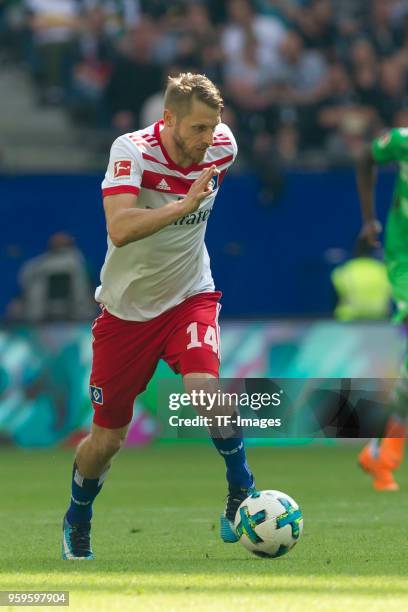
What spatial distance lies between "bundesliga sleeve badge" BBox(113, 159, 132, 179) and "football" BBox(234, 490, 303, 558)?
5.05ft

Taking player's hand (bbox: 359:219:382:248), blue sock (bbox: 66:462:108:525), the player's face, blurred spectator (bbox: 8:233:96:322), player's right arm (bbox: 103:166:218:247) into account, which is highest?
the player's face

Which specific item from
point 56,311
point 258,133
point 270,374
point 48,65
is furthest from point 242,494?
point 48,65

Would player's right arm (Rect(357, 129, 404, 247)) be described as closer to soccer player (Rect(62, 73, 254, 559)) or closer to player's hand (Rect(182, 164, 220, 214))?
soccer player (Rect(62, 73, 254, 559))

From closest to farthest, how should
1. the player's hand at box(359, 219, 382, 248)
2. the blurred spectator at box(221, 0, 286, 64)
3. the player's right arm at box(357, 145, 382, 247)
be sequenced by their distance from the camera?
the player's hand at box(359, 219, 382, 248)
the player's right arm at box(357, 145, 382, 247)
the blurred spectator at box(221, 0, 286, 64)

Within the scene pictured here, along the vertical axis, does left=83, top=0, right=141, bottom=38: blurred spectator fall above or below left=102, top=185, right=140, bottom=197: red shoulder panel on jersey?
below

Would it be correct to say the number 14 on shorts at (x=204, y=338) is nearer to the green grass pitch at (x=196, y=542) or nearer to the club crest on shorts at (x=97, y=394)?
the club crest on shorts at (x=97, y=394)

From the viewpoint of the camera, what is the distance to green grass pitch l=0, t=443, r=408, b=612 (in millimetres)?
5809

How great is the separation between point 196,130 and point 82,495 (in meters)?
1.75

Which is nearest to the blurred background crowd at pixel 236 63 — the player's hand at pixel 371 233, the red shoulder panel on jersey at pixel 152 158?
the player's hand at pixel 371 233

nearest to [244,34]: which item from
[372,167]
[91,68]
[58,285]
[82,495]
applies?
[91,68]

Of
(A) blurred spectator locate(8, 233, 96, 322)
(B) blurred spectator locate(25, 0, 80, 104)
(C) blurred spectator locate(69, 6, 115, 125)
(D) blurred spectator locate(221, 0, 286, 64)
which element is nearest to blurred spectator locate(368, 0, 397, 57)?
(D) blurred spectator locate(221, 0, 286, 64)

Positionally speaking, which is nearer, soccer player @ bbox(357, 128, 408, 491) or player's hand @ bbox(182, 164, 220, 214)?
player's hand @ bbox(182, 164, 220, 214)

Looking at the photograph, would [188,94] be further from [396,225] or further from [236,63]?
[236,63]

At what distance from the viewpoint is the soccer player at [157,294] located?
695 cm
